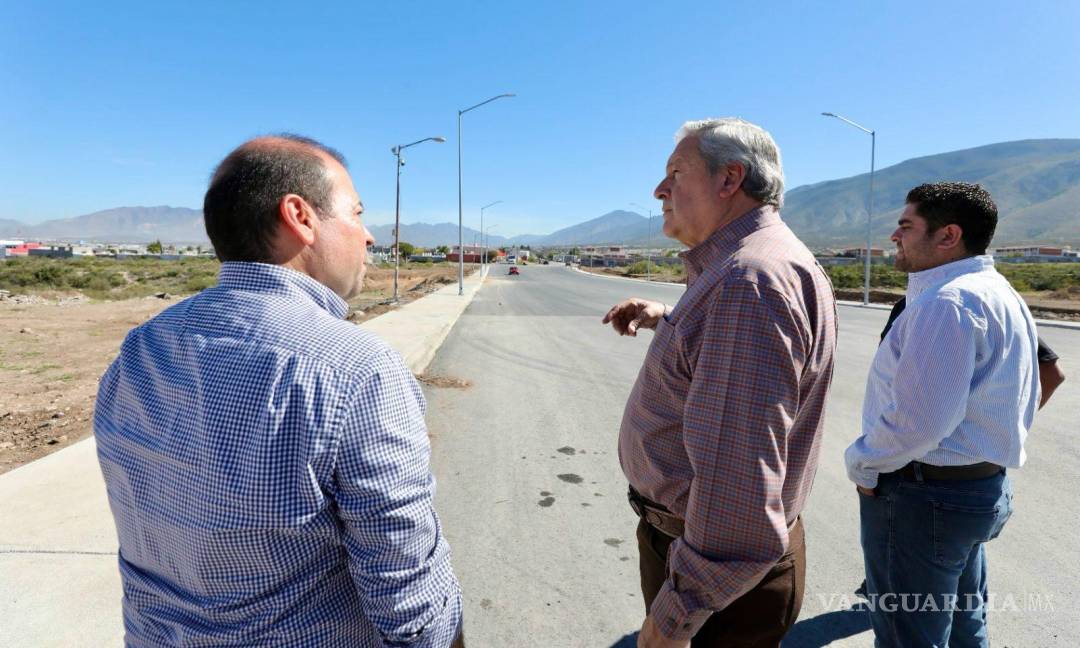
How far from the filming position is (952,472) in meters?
2.12

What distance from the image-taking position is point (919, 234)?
7.77 ft

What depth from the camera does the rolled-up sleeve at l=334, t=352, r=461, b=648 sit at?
121 cm

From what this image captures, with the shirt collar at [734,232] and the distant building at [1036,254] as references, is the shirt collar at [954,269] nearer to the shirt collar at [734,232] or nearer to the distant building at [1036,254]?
the shirt collar at [734,232]

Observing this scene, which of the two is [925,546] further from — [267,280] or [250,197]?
[250,197]

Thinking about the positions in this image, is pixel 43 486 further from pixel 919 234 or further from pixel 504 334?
pixel 504 334

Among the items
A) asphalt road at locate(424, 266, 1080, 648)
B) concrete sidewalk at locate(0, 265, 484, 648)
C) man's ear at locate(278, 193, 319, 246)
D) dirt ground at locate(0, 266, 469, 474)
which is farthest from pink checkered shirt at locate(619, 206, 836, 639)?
dirt ground at locate(0, 266, 469, 474)

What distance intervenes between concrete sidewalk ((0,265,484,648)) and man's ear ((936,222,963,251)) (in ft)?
12.2

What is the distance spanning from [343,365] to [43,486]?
444 cm

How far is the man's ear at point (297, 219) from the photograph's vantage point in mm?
1416

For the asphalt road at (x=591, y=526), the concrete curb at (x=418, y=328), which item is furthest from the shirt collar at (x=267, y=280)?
the concrete curb at (x=418, y=328)

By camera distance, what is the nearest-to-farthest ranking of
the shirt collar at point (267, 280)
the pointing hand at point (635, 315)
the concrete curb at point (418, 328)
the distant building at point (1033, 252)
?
the shirt collar at point (267, 280), the pointing hand at point (635, 315), the concrete curb at point (418, 328), the distant building at point (1033, 252)

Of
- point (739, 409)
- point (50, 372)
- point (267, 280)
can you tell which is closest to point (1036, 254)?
point (50, 372)

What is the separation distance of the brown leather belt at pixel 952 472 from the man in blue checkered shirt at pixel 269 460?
165 cm

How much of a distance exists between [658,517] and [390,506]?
95 cm
